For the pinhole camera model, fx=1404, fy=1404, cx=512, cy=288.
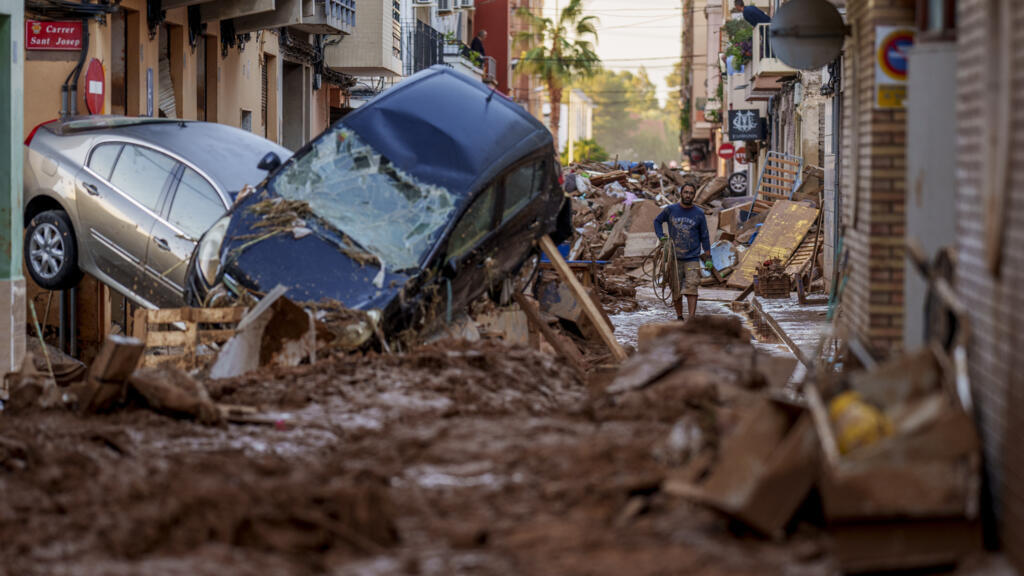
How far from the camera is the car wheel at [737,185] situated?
162 feet

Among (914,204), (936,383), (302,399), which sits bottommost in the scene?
(302,399)

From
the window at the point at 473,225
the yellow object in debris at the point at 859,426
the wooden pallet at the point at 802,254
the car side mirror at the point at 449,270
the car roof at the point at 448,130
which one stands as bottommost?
the wooden pallet at the point at 802,254

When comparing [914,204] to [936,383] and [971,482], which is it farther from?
[971,482]

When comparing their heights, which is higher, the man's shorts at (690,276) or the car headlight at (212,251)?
the car headlight at (212,251)

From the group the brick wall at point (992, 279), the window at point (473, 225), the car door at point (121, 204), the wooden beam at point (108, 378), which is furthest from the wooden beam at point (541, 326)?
the brick wall at point (992, 279)

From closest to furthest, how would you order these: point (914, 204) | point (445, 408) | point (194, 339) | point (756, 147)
A: point (914, 204), point (445, 408), point (194, 339), point (756, 147)

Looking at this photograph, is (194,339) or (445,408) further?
(194,339)

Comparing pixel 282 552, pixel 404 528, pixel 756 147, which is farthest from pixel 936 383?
pixel 756 147

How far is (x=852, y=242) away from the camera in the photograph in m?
8.91

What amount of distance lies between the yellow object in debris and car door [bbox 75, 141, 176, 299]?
812 cm

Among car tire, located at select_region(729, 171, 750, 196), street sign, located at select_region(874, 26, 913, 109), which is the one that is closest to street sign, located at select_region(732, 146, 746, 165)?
car tire, located at select_region(729, 171, 750, 196)

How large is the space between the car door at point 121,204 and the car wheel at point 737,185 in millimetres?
38175

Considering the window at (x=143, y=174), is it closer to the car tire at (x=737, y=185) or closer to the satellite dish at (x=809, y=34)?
the satellite dish at (x=809, y=34)

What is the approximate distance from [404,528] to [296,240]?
5.21 meters
